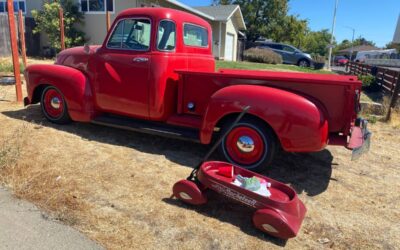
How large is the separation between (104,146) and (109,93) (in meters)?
0.79

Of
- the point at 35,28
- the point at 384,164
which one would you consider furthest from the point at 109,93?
the point at 35,28

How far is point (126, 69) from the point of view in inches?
204

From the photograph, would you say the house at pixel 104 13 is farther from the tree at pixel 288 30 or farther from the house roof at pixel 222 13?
the tree at pixel 288 30

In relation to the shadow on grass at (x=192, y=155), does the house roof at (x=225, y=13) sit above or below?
above

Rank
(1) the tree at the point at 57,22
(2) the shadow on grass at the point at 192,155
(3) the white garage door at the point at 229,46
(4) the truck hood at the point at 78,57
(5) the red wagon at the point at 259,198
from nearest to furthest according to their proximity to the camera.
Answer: (5) the red wagon at the point at 259,198, (2) the shadow on grass at the point at 192,155, (4) the truck hood at the point at 78,57, (1) the tree at the point at 57,22, (3) the white garage door at the point at 229,46

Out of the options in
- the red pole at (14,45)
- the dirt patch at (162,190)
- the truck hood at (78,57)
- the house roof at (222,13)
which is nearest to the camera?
the dirt patch at (162,190)

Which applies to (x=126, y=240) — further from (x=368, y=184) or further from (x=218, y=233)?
(x=368, y=184)

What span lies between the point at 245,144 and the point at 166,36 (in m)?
1.94

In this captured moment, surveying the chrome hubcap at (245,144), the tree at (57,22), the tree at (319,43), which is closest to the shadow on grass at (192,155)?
the chrome hubcap at (245,144)

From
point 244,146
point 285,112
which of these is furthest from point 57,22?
point 285,112

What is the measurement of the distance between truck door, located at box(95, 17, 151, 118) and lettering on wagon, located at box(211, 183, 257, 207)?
207 cm

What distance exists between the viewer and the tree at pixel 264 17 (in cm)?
4353

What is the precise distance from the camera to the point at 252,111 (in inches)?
164

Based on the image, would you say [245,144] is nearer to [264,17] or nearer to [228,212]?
[228,212]
